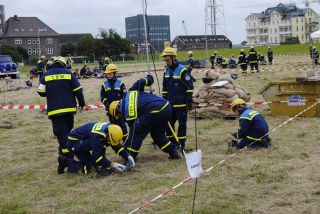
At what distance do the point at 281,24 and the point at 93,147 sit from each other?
96872 millimetres

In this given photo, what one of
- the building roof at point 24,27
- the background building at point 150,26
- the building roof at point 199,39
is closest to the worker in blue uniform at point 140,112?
the background building at point 150,26

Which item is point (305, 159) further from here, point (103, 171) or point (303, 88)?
point (303, 88)

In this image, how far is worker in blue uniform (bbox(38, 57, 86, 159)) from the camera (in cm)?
627

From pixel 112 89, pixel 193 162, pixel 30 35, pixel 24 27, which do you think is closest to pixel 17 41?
pixel 30 35

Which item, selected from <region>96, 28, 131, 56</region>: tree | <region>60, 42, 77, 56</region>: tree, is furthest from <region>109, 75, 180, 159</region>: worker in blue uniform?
<region>60, 42, 77, 56</region>: tree

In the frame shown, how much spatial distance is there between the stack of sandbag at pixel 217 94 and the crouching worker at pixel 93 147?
14.9 feet

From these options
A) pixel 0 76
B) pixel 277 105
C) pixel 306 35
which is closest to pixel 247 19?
pixel 306 35

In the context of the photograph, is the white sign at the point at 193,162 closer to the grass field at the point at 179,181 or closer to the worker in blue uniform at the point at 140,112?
the grass field at the point at 179,181

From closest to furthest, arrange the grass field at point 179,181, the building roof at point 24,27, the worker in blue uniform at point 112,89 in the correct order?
the grass field at point 179,181 < the worker in blue uniform at point 112,89 < the building roof at point 24,27

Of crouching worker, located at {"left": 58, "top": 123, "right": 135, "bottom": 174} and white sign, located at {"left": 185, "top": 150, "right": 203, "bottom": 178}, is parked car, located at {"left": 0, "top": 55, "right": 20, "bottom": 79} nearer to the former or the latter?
crouching worker, located at {"left": 58, "top": 123, "right": 135, "bottom": 174}

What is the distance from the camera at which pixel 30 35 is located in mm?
82188

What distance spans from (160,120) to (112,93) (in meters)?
1.95

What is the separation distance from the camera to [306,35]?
3647 inches

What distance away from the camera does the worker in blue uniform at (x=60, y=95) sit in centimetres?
627
